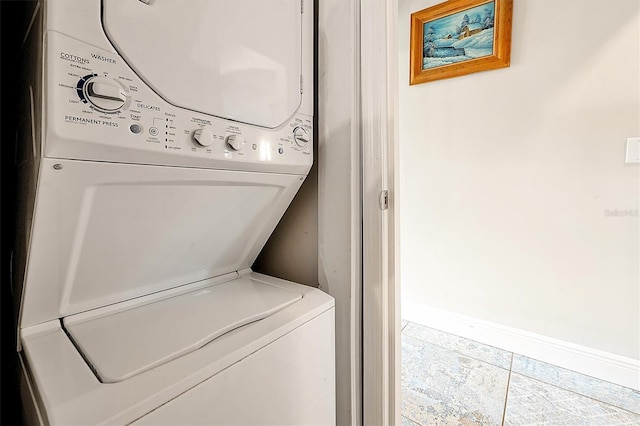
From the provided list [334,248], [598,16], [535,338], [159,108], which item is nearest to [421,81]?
[598,16]

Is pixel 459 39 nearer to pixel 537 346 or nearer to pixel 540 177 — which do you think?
pixel 540 177

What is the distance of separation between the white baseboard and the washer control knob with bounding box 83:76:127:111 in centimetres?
230

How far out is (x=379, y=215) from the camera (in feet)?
3.11

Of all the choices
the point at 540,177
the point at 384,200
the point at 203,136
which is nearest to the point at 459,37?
the point at 540,177

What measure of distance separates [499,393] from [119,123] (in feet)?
6.59

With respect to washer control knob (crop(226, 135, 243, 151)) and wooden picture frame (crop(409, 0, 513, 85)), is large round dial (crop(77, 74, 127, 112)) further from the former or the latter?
wooden picture frame (crop(409, 0, 513, 85))

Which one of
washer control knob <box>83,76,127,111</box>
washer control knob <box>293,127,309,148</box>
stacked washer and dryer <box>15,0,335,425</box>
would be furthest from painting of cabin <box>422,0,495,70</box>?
washer control knob <box>83,76,127,111</box>

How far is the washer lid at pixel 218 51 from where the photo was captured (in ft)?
1.80

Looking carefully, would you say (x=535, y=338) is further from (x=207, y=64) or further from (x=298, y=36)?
(x=207, y=64)

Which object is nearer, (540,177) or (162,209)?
(162,209)

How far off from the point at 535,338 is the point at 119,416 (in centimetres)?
224

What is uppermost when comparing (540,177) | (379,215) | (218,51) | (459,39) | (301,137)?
(459,39)

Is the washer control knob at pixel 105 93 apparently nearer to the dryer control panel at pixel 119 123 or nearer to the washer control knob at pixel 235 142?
the dryer control panel at pixel 119 123

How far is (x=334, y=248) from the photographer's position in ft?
3.15
